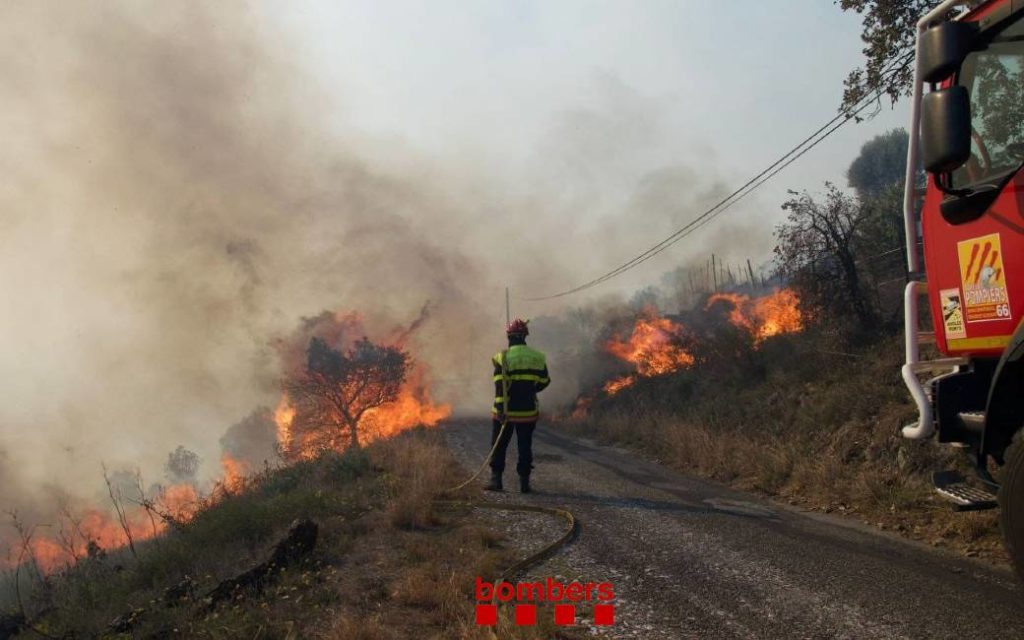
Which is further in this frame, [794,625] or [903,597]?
[903,597]

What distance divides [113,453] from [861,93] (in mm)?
125344

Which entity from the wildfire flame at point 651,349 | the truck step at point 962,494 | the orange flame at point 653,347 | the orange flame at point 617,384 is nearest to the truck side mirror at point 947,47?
the truck step at point 962,494

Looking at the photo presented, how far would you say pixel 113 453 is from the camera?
103m

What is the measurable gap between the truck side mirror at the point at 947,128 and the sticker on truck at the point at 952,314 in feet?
3.04

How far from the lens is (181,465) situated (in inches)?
3900

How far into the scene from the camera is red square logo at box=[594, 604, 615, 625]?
3513 mm

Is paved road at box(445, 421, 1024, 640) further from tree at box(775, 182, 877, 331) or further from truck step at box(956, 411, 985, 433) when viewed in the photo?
tree at box(775, 182, 877, 331)

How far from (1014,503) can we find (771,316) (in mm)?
16917

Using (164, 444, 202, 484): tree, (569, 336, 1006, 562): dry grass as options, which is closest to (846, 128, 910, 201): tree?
(569, 336, 1006, 562): dry grass

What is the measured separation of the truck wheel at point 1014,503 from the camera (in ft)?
8.91

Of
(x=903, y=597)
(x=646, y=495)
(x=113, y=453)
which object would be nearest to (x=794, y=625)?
(x=903, y=597)

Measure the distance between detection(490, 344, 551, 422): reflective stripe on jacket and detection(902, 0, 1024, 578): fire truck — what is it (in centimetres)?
469

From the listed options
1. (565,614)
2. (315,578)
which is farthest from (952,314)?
(315,578)

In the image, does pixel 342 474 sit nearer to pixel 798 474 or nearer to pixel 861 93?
pixel 798 474
